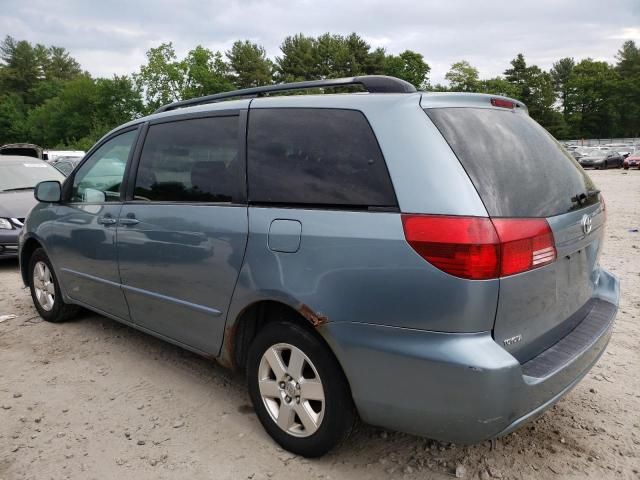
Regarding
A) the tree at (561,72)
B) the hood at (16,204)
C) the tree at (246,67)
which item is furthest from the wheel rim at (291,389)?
the tree at (561,72)

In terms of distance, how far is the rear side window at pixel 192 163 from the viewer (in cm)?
291

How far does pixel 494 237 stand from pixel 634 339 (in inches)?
108

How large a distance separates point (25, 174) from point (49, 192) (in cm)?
482

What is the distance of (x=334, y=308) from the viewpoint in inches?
89.6

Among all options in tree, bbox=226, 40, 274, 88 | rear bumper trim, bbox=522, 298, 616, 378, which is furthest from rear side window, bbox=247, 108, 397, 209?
Result: tree, bbox=226, 40, 274, 88

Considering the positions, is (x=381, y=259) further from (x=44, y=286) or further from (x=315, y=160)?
(x=44, y=286)

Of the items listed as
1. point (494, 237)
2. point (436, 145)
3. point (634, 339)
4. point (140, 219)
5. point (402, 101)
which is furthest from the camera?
point (634, 339)

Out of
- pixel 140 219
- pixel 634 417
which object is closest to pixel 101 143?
pixel 140 219

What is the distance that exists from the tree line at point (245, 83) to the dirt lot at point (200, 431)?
5509cm

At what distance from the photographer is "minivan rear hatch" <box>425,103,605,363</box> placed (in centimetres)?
213

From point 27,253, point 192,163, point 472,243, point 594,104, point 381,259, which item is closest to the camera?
point 472,243

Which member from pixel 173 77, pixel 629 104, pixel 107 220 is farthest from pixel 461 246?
pixel 629 104

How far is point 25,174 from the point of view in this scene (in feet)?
27.5

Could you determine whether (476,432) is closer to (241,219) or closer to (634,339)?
(241,219)
